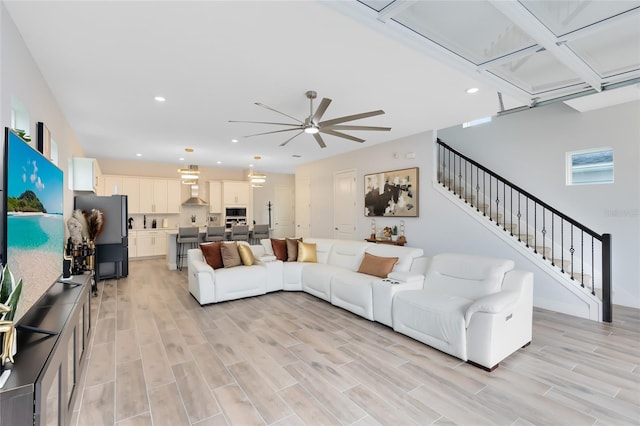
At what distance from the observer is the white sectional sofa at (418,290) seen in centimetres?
256

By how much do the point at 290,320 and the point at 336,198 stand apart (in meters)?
4.34

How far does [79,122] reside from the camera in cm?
473

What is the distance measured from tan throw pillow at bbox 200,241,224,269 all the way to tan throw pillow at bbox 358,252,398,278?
2203mm


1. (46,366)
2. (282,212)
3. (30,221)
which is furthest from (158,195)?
(46,366)

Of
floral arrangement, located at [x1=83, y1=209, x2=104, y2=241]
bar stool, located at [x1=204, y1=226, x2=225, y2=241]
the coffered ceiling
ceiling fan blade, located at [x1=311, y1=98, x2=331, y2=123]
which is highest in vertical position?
the coffered ceiling

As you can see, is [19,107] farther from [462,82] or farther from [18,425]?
[462,82]

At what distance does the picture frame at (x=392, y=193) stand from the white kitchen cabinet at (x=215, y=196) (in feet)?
17.0

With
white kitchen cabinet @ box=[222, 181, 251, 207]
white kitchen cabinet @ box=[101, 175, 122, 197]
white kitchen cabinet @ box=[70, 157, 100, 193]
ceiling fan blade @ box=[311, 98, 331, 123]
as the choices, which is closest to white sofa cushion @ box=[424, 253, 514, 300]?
ceiling fan blade @ box=[311, 98, 331, 123]

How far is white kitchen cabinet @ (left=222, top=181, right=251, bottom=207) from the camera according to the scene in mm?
9445

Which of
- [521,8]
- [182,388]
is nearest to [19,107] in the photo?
[182,388]

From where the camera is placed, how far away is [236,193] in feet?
31.6

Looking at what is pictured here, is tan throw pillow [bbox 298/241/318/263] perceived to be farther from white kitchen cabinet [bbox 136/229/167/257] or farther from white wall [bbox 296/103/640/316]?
white kitchen cabinet [bbox 136/229/167/257]

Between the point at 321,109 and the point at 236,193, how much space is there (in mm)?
7135

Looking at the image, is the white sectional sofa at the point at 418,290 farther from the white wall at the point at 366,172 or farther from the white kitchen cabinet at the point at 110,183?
the white kitchen cabinet at the point at 110,183
